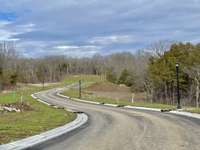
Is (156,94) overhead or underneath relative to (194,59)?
underneath

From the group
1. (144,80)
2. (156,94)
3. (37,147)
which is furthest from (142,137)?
(144,80)

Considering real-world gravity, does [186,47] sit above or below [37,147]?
above

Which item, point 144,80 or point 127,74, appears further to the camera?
point 127,74

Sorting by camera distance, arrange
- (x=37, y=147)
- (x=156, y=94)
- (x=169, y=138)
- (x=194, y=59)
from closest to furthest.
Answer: (x=37, y=147), (x=169, y=138), (x=194, y=59), (x=156, y=94)

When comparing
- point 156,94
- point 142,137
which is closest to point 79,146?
point 142,137

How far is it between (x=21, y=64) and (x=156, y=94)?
94.1 metres

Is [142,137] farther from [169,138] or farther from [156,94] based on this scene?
[156,94]

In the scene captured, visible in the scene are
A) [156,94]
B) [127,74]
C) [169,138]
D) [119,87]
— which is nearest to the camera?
[169,138]

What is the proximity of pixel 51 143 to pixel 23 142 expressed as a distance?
966 millimetres

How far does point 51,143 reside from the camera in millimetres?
15227

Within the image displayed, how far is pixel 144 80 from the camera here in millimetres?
110188

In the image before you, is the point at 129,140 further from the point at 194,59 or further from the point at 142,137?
the point at 194,59

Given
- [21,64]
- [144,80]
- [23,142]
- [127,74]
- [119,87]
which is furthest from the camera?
[21,64]

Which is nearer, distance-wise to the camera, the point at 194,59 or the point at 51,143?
the point at 51,143
